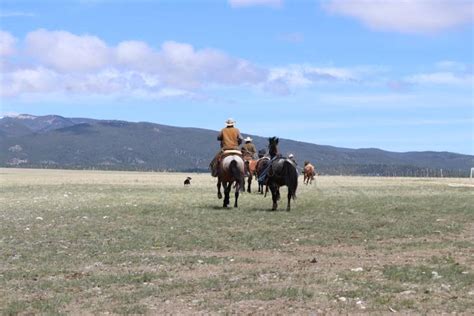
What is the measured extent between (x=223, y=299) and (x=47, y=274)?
389 centimetres

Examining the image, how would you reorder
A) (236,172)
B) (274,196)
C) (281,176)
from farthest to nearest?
1. (236,172)
2. (281,176)
3. (274,196)

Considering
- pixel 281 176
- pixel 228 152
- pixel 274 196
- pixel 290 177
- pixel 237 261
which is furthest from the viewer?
pixel 228 152

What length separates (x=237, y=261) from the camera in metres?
13.8

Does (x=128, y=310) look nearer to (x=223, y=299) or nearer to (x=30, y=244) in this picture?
(x=223, y=299)

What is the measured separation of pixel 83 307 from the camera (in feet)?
33.8

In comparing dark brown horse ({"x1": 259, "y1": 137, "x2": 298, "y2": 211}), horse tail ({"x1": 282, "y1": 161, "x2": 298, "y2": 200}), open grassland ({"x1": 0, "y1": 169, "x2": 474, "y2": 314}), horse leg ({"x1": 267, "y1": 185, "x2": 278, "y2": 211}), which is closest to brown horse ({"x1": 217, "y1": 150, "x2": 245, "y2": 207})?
dark brown horse ({"x1": 259, "y1": 137, "x2": 298, "y2": 211})

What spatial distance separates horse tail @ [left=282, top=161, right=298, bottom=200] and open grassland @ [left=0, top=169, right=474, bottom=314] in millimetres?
1297

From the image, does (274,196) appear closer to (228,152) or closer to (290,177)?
(290,177)

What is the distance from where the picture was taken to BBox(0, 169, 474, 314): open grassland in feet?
33.6

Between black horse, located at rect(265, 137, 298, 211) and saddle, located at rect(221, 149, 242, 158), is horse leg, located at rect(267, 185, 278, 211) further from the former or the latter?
saddle, located at rect(221, 149, 242, 158)

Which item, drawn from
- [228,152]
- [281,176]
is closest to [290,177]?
[281,176]

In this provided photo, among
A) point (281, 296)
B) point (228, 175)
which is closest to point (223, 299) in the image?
point (281, 296)

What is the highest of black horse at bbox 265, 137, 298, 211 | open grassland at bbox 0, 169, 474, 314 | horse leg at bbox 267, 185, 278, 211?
black horse at bbox 265, 137, 298, 211

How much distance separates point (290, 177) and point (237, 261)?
448 inches
